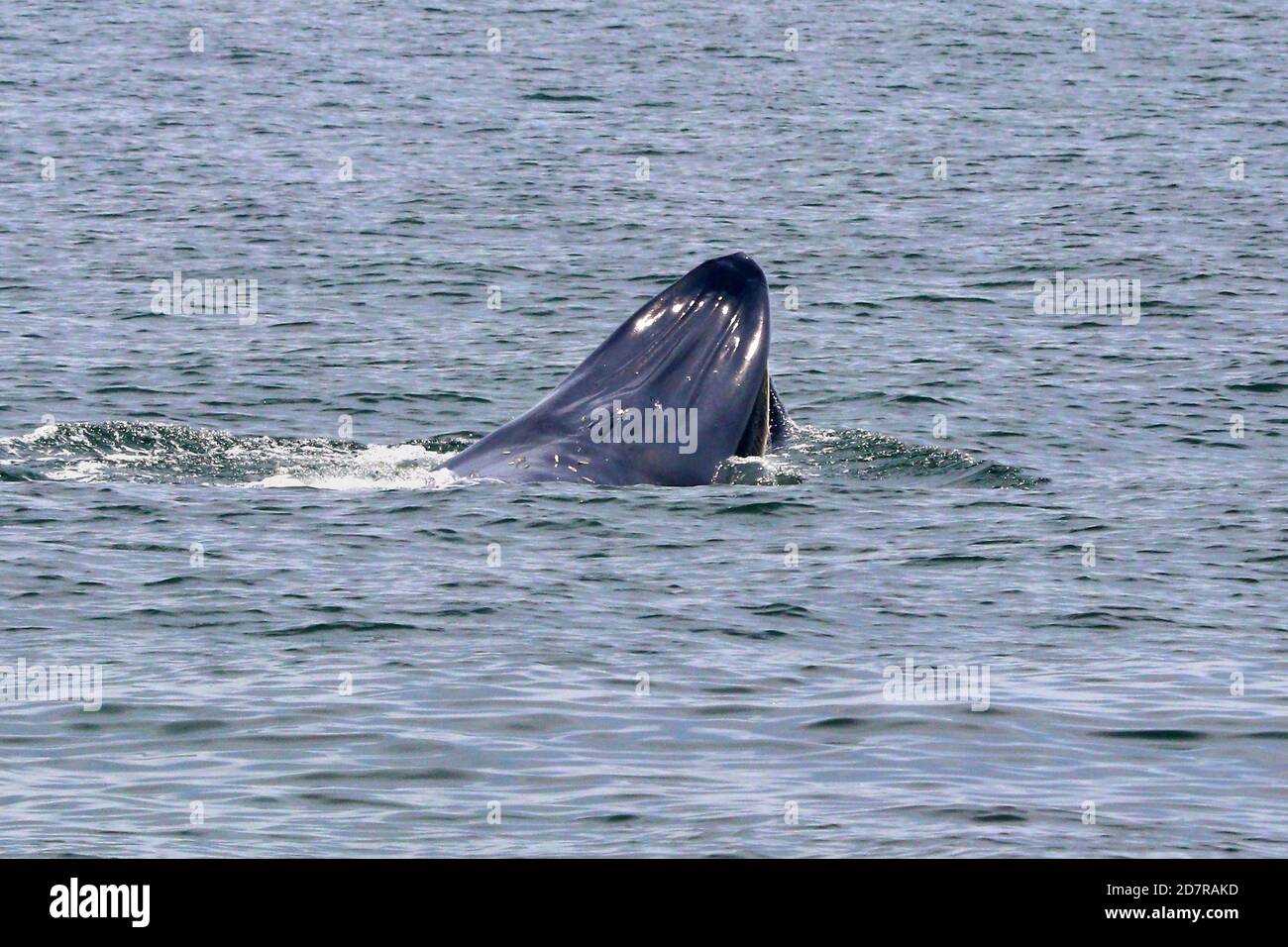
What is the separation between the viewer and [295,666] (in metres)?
17.1

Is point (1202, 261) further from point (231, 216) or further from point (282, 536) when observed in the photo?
point (282, 536)

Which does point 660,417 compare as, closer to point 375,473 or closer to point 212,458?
point 375,473

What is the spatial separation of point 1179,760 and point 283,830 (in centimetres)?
626

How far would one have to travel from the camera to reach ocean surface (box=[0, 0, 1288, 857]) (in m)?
14.4

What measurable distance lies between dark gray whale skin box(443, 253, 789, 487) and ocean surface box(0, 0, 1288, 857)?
1.20 ft

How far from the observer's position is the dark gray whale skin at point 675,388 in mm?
21297

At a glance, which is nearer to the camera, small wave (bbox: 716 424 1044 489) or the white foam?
the white foam

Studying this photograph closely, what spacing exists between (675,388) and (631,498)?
48.3 inches

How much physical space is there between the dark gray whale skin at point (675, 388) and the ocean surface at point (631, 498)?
0.37 m

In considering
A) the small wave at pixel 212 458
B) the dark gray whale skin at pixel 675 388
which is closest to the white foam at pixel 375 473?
the small wave at pixel 212 458

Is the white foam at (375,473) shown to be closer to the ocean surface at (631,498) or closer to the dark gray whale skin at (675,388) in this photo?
the ocean surface at (631,498)

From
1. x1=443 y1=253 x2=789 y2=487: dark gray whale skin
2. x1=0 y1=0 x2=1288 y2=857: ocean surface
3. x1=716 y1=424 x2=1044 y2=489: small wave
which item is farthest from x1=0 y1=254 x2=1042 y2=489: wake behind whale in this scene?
x1=716 y1=424 x2=1044 y2=489: small wave

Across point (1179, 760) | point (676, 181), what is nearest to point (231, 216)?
point (676, 181)

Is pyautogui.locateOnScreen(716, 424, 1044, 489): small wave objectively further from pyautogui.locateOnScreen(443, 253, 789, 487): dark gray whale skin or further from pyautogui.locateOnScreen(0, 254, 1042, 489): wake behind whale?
pyautogui.locateOnScreen(443, 253, 789, 487): dark gray whale skin
